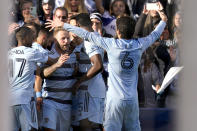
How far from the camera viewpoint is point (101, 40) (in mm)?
3498

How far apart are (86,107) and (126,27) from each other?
80 cm

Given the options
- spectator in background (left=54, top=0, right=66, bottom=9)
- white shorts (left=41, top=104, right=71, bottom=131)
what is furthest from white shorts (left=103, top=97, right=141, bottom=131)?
spectator in background (left=54, top=0, right=66, bottom=9)

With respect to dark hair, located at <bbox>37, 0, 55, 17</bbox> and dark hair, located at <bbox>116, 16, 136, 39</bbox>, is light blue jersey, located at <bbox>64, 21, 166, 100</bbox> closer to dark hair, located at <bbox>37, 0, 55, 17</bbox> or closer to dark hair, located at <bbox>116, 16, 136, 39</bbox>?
dark hair, located at <bbox>116, 16, 136, 39</bbox>

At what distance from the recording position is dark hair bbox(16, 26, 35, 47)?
137 inches

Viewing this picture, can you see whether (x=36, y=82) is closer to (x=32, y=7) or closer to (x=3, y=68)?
(x=32, y=7)

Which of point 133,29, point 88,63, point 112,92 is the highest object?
point 133,29

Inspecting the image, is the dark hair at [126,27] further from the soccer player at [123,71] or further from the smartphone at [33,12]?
the smartphone at [33,12]

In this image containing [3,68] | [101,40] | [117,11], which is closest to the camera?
[3,68]

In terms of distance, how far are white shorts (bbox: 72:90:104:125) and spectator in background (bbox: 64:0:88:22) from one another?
27.5 inches

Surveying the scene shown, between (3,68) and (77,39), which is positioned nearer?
(3,68)

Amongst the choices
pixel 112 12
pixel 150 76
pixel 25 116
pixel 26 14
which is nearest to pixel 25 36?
pixel 26 14

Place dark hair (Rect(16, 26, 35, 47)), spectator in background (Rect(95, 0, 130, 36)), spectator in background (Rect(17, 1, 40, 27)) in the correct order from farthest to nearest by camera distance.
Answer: spectator in background (Rect(95, 0, 130, 36)) → spectator in background (Rect(17, 1, 40, 27)) → dark hair (Rect(16, 26, 35, 47))

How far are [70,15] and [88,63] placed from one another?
1.44ft

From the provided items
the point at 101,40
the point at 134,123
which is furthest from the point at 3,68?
the point at 134,123
